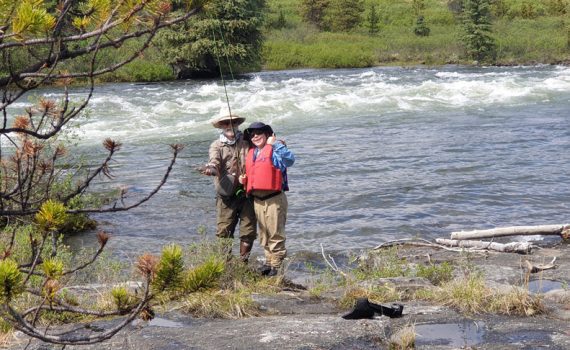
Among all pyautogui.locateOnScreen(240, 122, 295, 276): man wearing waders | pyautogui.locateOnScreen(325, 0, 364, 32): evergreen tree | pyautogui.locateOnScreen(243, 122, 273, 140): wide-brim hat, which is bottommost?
pyautogui.locateOnScreen(240, 122, 295, 276): man wearing waders

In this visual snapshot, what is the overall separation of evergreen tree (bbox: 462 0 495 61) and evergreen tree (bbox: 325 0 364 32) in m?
14.2

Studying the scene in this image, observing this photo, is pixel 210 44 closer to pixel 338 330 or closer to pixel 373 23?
pixel 373 23

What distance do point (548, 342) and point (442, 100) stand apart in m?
20.5

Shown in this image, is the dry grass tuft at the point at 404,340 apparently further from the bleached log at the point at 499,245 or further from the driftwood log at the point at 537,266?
the bleached log at the point at 499,245

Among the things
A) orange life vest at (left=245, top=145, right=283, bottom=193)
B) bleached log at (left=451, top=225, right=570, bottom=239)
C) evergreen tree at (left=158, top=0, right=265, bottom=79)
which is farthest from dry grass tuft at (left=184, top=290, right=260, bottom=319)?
evergreen tree at (left=158, top=0, right=265, bottom=79)

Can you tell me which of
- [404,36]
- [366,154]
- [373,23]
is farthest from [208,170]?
[373,23]

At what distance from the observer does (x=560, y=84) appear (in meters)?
28.7

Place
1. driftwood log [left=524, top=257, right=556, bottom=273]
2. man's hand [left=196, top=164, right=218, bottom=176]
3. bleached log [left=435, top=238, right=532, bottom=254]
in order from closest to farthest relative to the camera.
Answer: man's hand [left=196, top=164, right=218, bottom=176] < driftwood log [left=524, top=257, right=556, bottom=273] < bleached log [left=435, top=238, right=532, bottom=254]

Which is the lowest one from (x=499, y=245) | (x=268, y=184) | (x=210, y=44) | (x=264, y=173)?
(x=499, y=245)

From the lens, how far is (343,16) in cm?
6334

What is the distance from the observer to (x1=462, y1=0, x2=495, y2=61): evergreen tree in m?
46.8

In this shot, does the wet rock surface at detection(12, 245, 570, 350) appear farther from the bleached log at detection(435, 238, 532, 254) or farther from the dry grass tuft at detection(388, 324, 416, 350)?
the bleached log at detection(435, 238, 532, 254)

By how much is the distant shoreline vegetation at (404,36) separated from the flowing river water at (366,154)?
497 inches

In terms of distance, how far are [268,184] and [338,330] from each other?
252 centimetres
